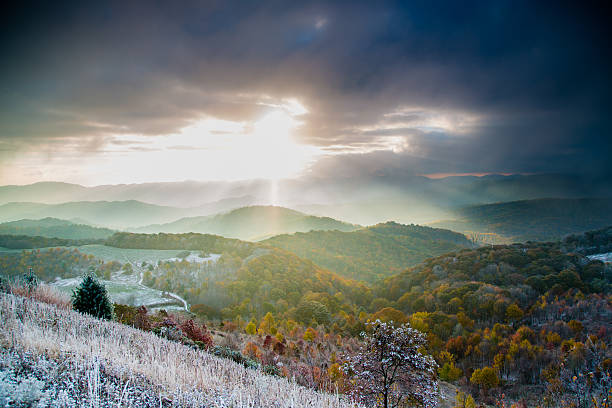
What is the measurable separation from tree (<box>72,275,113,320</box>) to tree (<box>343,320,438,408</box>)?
36.5 feet

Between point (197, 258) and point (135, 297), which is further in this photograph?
point (197, 258)

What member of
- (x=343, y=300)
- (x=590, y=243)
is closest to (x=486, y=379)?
(x=343, y=300)

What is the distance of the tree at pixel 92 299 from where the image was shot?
12.0m

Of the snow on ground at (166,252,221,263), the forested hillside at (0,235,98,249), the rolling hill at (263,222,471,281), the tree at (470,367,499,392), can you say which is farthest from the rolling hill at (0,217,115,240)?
the tree at (470,367,499,392)

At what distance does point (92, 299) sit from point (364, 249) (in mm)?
105052

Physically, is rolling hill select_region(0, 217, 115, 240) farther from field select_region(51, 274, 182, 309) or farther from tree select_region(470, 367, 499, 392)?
tree select_region(470, 367, 499, 392)

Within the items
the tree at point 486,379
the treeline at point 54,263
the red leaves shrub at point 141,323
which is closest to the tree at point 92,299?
the red leaves shrub at point 141,323

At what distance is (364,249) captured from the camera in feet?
364

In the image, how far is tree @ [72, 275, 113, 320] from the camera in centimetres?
1203

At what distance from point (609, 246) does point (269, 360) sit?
231ft

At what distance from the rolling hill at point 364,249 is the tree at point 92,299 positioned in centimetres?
8324

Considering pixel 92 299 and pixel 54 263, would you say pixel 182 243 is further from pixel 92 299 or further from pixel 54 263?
pixel 92 299

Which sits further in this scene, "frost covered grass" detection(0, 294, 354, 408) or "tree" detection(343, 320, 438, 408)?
"tree" detection(343, 320, 438, 408)

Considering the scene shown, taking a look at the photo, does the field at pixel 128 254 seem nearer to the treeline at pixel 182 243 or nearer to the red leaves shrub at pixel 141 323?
the treeline at pixel 182 243
